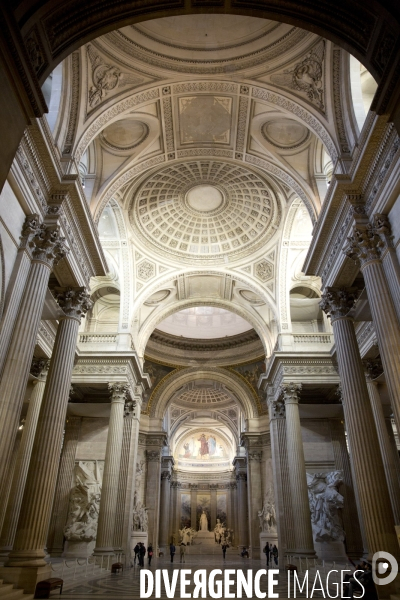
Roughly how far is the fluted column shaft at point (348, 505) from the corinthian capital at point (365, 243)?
13.1m

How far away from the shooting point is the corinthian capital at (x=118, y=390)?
18.2 meters

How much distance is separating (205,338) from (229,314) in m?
2.62

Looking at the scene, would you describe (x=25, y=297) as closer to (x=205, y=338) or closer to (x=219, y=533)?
(x=205, y=338)

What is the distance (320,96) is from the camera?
36.7ft

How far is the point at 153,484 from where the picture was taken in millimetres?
27719

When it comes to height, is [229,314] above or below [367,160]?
above

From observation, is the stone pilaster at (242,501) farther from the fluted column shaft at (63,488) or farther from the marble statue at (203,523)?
the fluted column shaft at (63,488)

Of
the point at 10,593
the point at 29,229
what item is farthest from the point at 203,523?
the point at 29,229

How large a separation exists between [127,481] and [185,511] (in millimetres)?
30677

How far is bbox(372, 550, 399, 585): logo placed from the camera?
296 inches

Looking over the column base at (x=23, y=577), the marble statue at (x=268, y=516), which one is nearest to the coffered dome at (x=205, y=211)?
the column base at (x=23, y=577)

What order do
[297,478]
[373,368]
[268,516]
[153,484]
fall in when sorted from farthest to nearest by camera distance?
[153,484]
[268,516]
[297,478]
[373,368]

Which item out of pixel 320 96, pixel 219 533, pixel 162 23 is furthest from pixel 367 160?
pixel 219 533

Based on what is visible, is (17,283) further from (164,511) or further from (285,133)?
(164,511)
